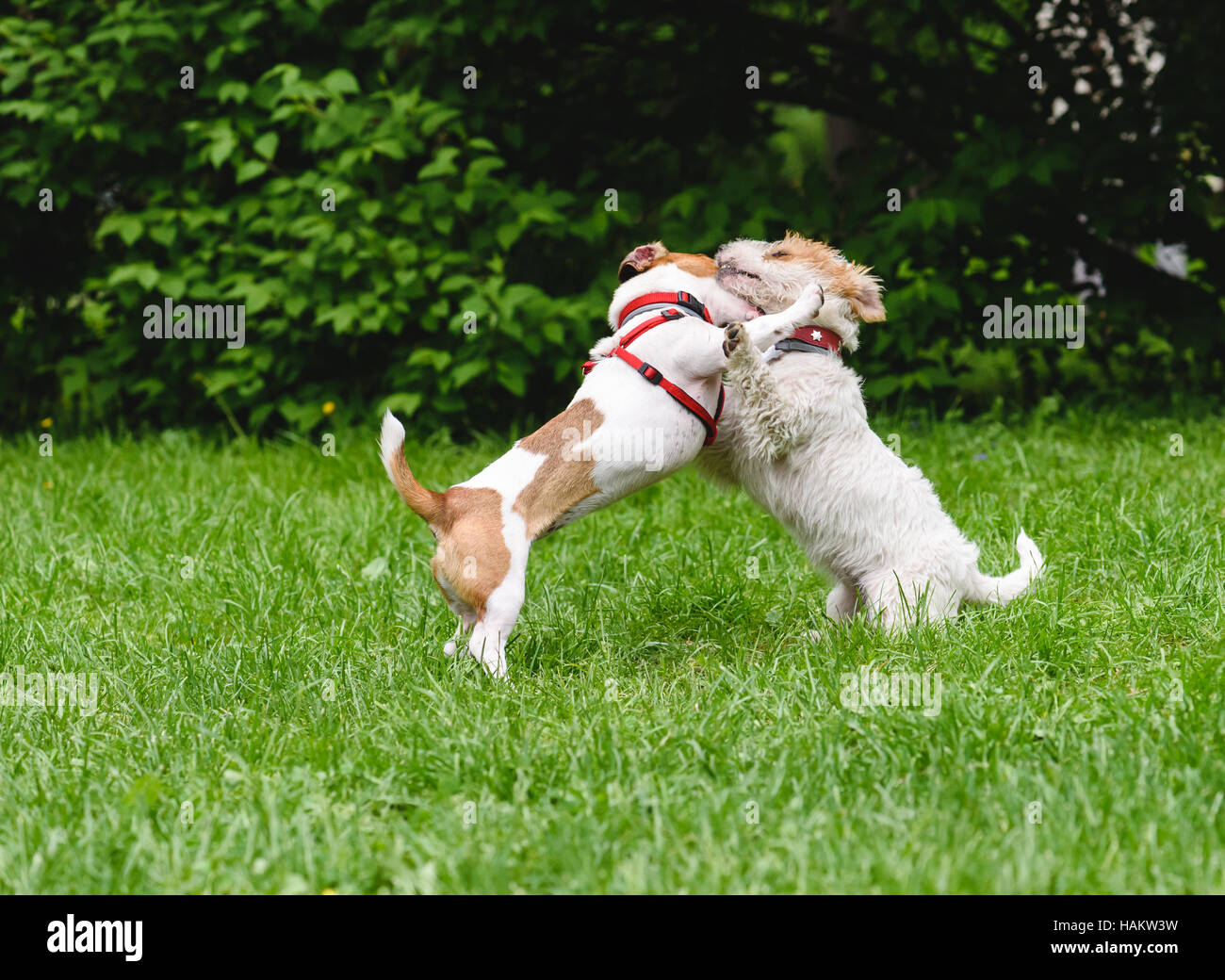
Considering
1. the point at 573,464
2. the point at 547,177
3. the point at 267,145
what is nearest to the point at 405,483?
the point at 573,464

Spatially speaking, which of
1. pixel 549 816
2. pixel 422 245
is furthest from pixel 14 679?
pixel 422 245

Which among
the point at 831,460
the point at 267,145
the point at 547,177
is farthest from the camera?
the point at 547,177

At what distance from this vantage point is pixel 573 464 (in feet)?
10.3

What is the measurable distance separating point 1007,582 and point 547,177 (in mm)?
4000

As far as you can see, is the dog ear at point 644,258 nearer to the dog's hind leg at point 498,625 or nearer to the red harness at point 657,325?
the red harness at point 657,325

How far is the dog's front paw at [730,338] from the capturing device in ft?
10.4

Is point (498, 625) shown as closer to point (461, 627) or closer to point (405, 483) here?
point (461, 627)

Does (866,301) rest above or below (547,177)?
below

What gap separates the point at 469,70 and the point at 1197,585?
4138mm

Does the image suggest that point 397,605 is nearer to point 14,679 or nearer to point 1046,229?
point 14,679

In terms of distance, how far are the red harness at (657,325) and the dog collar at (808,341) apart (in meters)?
0.24

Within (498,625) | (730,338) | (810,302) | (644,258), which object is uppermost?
(644,258)

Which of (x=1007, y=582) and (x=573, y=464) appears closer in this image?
(x=573, y=464)
